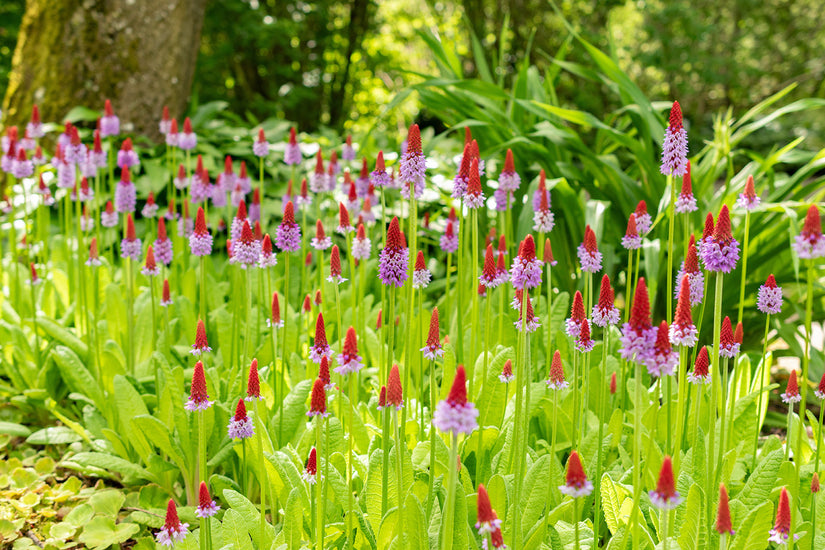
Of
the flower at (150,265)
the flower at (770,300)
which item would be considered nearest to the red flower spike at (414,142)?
the flower at (770,300)

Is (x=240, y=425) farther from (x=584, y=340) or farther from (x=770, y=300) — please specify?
(x=770, y=300)

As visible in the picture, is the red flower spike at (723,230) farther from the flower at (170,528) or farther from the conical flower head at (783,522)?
the flower at (170,528)

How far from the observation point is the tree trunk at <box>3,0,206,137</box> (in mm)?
5359

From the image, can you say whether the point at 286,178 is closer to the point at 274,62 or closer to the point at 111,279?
the point at 111,279

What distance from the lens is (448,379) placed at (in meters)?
2.34

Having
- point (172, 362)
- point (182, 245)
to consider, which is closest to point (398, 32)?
point (182, 245)

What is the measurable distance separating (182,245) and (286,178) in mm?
1701

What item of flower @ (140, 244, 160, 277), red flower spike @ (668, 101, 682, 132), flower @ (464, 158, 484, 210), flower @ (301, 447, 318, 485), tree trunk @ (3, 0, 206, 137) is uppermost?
tree trunk @ (3, 0, 206, 137)

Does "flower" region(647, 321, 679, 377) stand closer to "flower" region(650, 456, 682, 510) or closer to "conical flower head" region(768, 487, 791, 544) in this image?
"flower" region(650, 456, 682, 510)

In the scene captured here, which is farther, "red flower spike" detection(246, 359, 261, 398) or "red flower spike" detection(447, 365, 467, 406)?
"red flower spike" detection(246, 359, 261, 398)

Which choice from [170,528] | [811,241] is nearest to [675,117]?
[811,241]

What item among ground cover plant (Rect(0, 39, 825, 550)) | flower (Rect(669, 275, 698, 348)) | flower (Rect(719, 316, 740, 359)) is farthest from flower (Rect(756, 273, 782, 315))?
flower (Rect(669, 275, 698, 348))

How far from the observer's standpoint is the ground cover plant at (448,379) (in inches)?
64.5

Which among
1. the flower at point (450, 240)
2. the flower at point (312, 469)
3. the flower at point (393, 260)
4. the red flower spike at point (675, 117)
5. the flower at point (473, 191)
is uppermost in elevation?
the red flower spike at point (675, 117)
